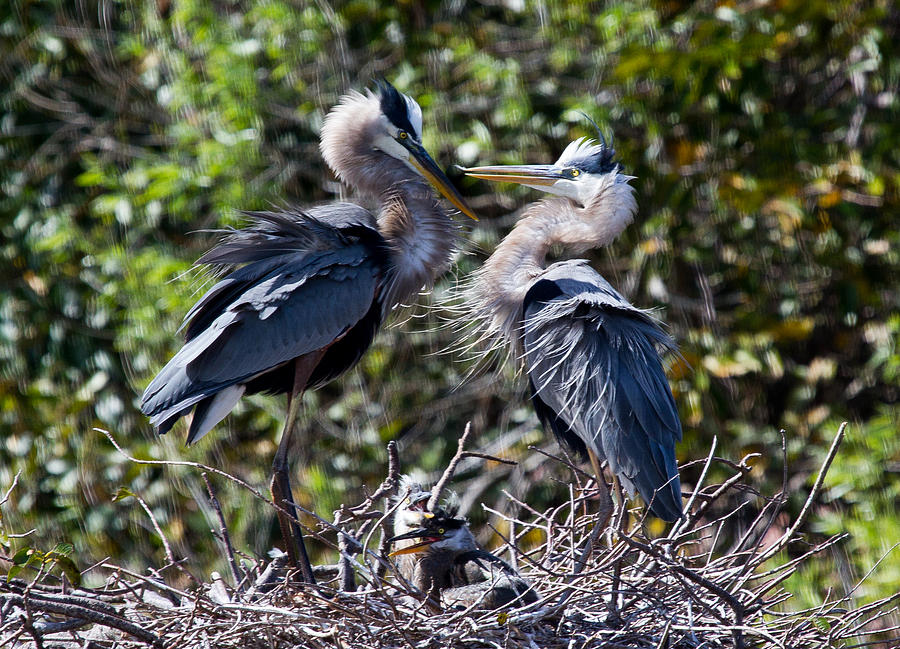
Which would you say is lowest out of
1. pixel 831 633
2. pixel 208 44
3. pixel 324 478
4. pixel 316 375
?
pixel 324 478

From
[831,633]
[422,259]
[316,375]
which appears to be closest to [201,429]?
[316,375]

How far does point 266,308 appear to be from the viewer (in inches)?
140

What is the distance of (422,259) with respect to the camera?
3963 mm

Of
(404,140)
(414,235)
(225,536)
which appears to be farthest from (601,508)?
(404,140)

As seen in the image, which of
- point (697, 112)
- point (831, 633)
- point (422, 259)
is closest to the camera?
point (831, 633)

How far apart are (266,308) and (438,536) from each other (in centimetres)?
86

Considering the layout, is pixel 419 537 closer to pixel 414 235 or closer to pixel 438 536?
pixel 438 536

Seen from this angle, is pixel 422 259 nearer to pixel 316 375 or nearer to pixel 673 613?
Answer: pixel 316 375

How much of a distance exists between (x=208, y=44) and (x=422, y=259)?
2.37 m

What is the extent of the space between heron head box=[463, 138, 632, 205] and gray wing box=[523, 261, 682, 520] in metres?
0.49

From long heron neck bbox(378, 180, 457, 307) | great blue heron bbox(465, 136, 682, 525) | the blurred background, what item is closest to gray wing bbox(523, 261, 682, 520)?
great blue heron bbox(465, 136, 682, 525)

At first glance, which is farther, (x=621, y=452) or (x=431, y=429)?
(x=431, y=429)

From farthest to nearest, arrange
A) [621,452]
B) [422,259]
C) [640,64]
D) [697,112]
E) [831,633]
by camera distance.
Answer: [697,112]
[640,64]
[422,259]
[621,452]
[831,633]

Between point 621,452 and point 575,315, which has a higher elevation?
point 575,315
